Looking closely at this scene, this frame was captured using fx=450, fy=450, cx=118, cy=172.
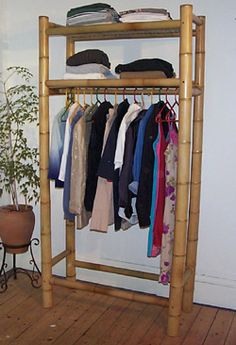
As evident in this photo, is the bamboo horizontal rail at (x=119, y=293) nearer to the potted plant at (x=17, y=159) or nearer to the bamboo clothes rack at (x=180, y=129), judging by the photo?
the bamboo clothes rack at (x=180, y=129)

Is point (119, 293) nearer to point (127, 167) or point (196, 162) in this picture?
point (127, 167)

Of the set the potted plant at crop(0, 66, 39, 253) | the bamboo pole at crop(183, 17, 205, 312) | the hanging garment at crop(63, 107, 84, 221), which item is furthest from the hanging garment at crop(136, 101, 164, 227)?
the potted plant at crop(0, 66, 39, 253)

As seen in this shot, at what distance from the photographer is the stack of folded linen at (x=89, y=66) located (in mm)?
2721

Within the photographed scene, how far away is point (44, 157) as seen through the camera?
285 centimetres

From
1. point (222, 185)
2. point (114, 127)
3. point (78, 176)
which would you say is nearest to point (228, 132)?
point (222, 185)

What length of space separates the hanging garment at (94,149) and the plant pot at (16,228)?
2.14ft

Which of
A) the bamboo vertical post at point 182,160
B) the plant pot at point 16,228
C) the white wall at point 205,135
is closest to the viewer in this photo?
the bamboo vertical post at point 182,160

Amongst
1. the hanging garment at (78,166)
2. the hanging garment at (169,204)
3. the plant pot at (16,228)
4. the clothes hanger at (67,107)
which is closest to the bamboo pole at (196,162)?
the hanging garment at (169,204)

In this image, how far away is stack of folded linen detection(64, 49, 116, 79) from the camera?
272 cm

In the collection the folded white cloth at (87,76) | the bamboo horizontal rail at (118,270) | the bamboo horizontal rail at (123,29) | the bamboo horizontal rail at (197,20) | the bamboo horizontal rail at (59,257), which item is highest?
the bamboo horizontal rail at (197,20)

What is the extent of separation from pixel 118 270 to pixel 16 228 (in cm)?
77

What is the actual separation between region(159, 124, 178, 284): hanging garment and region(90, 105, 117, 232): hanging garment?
0.34m

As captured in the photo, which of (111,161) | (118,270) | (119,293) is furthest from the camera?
(118,270)

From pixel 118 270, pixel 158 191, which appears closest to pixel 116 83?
pixel 158 191
